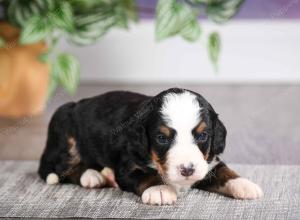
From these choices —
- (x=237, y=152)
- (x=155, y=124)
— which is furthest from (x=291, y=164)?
(x=155, y=124)

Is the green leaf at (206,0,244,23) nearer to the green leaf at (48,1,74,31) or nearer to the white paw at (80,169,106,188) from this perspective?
the green leaf at (48,1,74,31)

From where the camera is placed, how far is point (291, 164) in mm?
2438

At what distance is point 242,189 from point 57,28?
1.32 m

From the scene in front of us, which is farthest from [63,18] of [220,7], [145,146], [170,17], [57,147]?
[145,146]

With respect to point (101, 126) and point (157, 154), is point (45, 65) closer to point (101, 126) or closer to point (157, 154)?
point (101, 126)

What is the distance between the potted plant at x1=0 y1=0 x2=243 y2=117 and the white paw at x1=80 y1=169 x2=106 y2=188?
0.61 m

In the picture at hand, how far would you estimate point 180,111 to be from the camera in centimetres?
184

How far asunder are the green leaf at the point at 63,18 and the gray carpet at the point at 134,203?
2.39 ft

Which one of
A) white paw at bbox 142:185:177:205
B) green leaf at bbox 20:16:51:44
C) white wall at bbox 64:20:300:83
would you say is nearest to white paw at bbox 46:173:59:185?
white paw at bbox 142:185:177:205

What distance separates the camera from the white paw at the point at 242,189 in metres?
1.94

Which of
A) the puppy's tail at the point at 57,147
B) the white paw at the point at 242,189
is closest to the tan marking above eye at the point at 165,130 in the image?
the white paw at the point at 242,189

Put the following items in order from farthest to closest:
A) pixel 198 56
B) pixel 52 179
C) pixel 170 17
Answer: pixel 198 56 → pixel 170 17 → pixel 52 179

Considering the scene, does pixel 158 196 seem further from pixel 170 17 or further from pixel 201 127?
pixel 170 17

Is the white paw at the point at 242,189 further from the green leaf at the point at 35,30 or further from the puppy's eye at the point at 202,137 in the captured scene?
the green leaf at the point at 35,30
